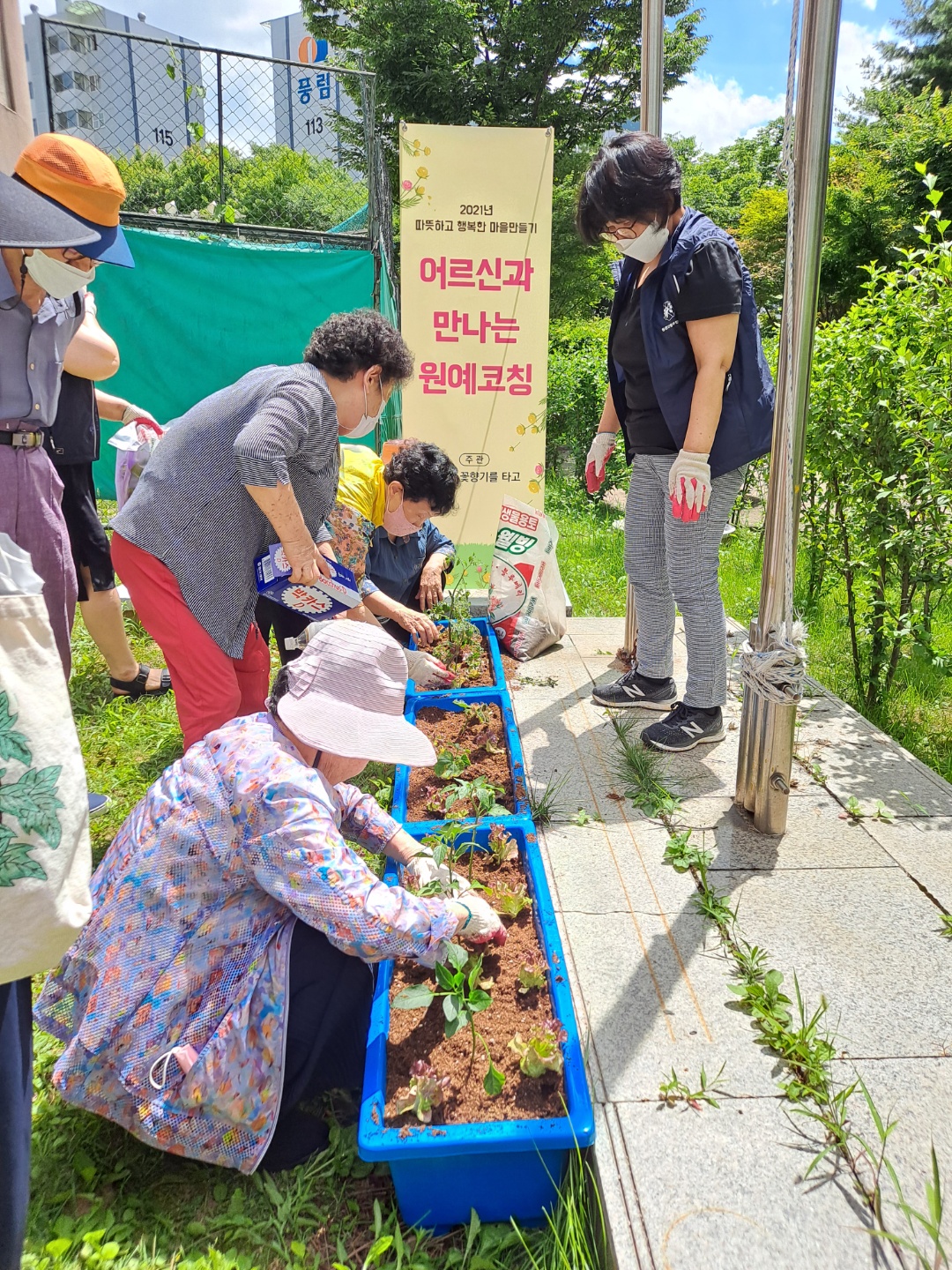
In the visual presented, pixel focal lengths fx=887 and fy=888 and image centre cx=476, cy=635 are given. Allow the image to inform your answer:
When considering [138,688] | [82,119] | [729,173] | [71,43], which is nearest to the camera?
[138,688]

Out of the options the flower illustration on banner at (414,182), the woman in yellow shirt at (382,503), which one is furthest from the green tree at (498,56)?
the woman in yellow shirt at (382,503)

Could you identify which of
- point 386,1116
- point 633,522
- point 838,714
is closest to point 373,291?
point 633,522

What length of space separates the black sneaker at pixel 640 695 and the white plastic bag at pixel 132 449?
2.25m

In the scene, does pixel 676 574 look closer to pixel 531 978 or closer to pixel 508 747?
pixel 508 747

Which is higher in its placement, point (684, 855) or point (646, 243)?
point (646, 243)

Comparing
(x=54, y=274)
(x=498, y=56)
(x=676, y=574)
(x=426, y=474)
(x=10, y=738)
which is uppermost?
(x=498, y=56)

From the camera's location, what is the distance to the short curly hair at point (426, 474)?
10.4 feet

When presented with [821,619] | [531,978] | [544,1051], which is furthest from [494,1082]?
[821,619]

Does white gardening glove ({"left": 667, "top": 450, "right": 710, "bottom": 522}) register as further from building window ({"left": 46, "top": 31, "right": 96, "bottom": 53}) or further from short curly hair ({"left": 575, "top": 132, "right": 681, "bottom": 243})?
building window ({"left": 46, "top": 31, "right": 96, "bottom": 53})

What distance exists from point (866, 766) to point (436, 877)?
161cm

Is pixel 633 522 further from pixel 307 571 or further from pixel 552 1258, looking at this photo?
pixel 552 1258

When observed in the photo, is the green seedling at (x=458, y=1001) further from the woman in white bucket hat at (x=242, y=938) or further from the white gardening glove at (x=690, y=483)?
the white gardening glove at (x=690, y=483)

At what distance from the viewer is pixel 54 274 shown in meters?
2.07

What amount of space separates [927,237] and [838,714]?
1.68 metres
